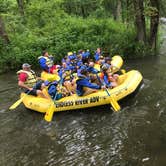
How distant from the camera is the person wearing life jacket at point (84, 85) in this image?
859cm

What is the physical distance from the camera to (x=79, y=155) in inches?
257

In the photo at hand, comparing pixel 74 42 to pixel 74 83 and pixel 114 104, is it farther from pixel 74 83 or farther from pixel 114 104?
pixel 114 104

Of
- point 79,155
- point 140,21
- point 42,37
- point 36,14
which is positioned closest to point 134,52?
point 140,21

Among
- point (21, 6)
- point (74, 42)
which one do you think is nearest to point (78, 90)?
point (74, 42)

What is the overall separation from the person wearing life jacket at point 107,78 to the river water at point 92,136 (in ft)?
2.21

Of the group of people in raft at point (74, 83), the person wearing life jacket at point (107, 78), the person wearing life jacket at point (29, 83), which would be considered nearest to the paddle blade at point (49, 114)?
the group of people in raft at point (74, 83)

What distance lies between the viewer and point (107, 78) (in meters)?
9.26

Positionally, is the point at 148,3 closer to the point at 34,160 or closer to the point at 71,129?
the point at 71,129

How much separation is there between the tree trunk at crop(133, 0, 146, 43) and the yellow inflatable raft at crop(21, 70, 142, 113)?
5.25m

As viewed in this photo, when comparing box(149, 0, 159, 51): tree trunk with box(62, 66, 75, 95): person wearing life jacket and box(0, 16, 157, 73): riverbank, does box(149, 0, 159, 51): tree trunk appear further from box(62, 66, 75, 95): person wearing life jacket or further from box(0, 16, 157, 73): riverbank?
box(62, 66, 75, 95): person wearing life jacket

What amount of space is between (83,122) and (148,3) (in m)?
7.58

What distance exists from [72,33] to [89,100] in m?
8.39

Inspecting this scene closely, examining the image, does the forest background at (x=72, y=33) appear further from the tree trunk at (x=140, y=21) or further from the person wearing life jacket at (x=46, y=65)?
the person wearing life jacket at (x=46, y=65)

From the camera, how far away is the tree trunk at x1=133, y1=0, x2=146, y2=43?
44.7 feet
